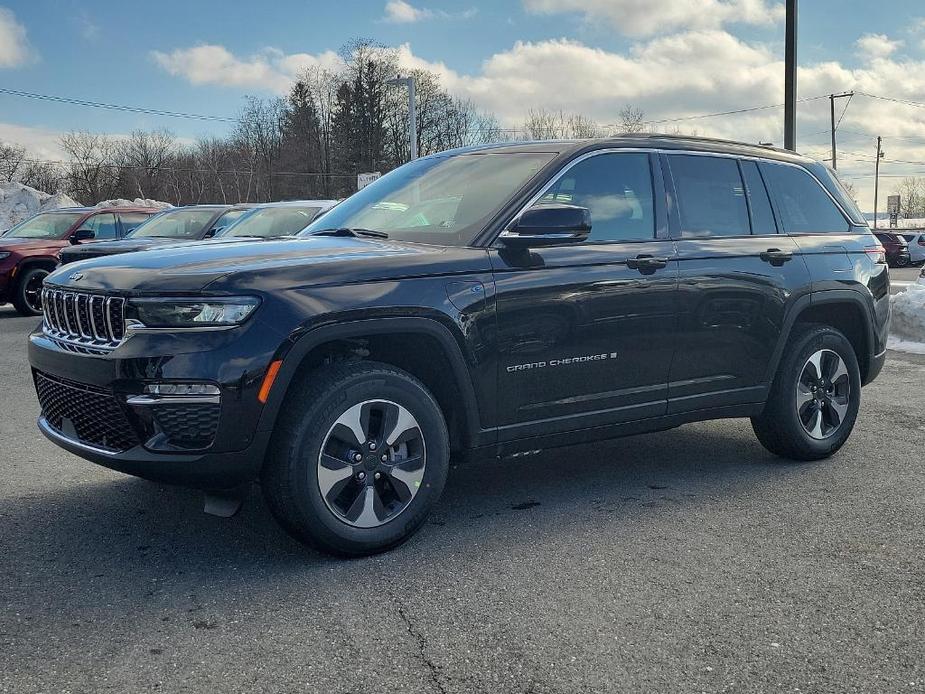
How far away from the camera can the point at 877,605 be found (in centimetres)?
340

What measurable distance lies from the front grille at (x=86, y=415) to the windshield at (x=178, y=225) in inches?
368

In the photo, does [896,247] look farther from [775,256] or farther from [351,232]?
[351,232]

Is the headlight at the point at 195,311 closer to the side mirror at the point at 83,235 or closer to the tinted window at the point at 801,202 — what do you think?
the tinted window at the point at 801,202

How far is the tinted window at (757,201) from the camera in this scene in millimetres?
5290

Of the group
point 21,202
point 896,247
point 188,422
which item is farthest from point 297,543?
point 21,202

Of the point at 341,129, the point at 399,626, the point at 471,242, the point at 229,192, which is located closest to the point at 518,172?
the point at 471,242

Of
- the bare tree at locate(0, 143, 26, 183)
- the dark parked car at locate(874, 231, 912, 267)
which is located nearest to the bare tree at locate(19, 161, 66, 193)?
Answer: the bare tree at locate(0, 143, 26, 183)

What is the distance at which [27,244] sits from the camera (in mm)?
14906

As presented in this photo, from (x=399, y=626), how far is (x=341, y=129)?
73.8 meters

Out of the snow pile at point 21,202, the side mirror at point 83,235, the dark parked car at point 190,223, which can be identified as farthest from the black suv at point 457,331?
the snow pile at point 21,202

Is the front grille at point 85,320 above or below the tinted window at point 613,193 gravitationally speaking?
below

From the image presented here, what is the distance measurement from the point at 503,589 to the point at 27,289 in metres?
13.4

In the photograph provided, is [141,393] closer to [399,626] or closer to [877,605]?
[399,626]

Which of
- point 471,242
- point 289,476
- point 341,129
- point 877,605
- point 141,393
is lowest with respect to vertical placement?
point 877,605
